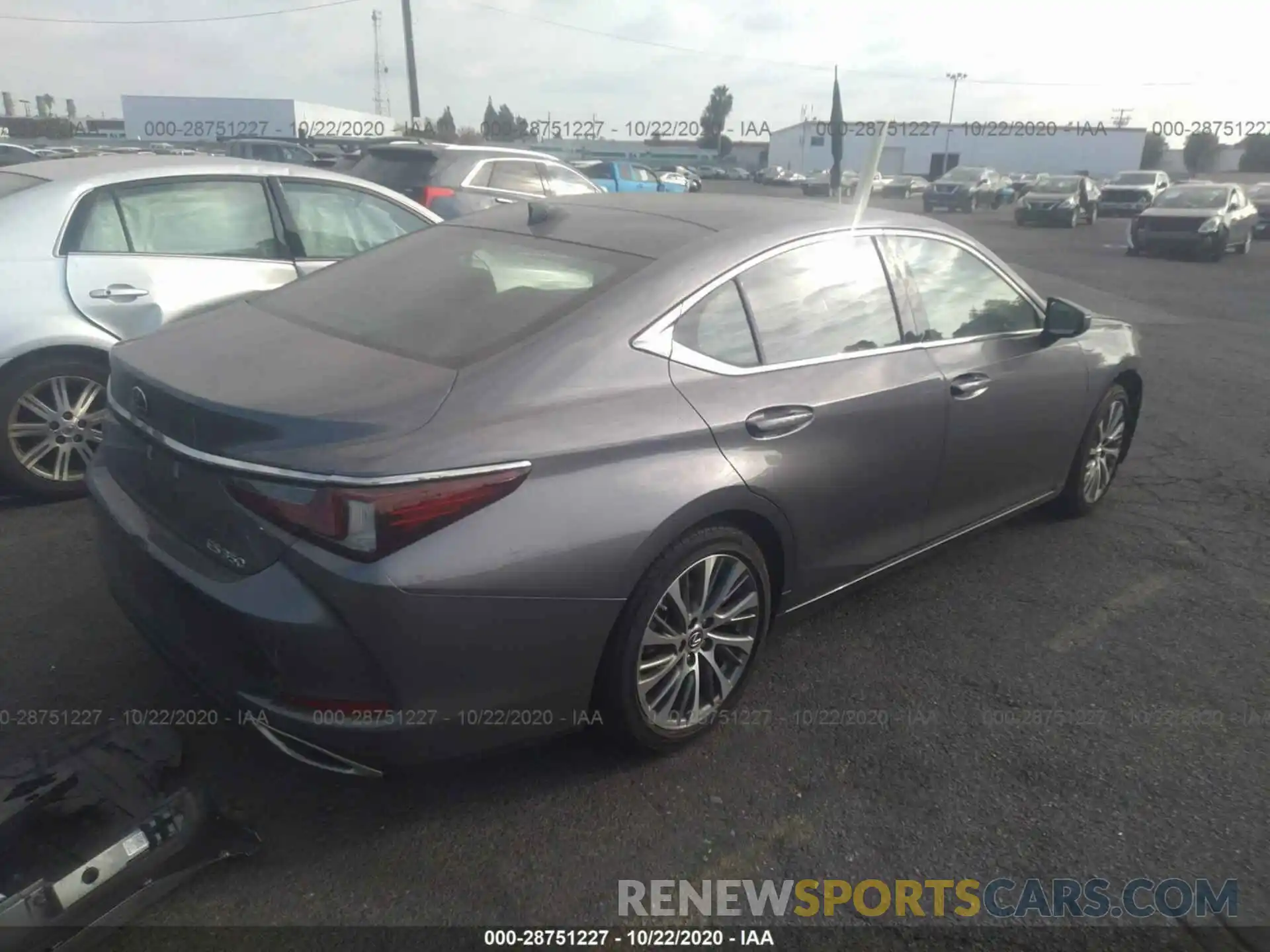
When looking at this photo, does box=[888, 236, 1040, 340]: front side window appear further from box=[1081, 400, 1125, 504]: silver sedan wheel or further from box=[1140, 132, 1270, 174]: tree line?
box=[1140, 132, 1270, 174]: tree line

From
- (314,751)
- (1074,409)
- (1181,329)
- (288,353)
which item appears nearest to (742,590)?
(314,751)

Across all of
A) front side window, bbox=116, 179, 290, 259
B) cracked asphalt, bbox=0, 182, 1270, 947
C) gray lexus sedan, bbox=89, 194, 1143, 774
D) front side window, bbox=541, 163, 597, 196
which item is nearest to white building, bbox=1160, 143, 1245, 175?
front side window, bbox=541, 163, 597, 196

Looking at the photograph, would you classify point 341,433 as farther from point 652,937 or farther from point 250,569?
point 652,937

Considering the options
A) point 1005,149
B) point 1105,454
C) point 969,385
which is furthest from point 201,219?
point 1005,149

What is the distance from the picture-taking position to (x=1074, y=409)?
4.36 meters

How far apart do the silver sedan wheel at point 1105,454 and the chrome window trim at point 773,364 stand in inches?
37.0

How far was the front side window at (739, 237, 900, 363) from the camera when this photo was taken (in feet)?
10.0

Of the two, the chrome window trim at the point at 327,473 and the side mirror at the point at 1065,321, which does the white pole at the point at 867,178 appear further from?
the chrome window trim at the point at 327,473

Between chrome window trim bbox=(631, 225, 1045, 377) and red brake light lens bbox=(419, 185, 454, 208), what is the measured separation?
808 centimetres

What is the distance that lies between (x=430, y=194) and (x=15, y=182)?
6.33 metres

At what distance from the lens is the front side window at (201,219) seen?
4836 millimetres

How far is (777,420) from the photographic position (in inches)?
114

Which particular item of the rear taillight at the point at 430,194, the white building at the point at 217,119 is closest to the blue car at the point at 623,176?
the rear taillight at the point at 430,194
